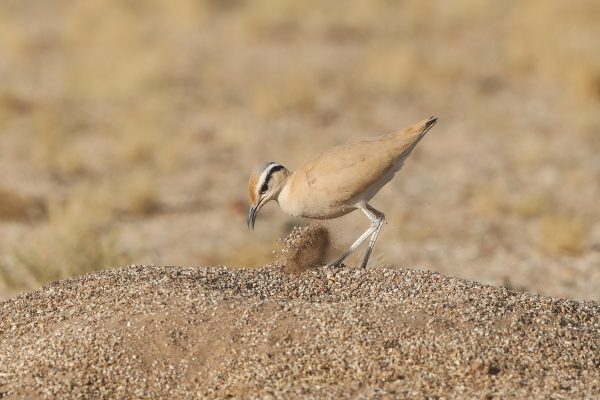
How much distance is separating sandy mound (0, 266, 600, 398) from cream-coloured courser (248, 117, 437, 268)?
0.49m

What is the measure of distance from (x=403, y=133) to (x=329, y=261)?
88 centimetres

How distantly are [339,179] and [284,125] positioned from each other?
912cm

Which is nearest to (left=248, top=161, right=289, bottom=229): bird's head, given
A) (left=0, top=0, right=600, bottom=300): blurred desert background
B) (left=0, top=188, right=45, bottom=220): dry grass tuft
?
(left=0, top=0, right=600, bottom=300): blurred desert background

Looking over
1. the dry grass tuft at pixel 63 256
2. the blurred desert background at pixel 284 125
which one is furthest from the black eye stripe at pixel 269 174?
the dry grass tuft at pixel 63 256

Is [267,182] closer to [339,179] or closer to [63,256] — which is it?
[339,179]

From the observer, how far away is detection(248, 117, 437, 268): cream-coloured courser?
247 inches

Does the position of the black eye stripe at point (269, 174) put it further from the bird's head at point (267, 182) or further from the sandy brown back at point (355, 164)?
the sandy brown back at point (355, 164)

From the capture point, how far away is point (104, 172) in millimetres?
13680

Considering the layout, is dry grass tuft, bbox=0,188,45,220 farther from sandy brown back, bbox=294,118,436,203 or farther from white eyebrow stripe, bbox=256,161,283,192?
sandy brown back, bbox=294,118,436,203

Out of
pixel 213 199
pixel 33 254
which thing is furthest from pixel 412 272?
pixel 213 199

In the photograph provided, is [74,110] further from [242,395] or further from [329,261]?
[242,395]

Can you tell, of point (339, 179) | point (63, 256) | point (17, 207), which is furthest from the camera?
point (17, 207)

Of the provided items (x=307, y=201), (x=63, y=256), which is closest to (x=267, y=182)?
(x=307, y=201)

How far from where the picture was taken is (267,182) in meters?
6.43
